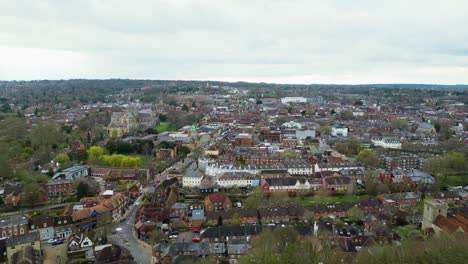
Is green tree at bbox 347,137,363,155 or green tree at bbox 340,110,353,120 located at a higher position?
green tree at bbox 340,110,353,120

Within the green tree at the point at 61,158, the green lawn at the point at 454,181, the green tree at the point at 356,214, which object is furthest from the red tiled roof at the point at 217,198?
the green lawn at the point at 454,181

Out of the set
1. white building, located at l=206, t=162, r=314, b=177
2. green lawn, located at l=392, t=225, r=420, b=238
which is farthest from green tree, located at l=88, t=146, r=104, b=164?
green lawn, located at l=392, t=225, r=420, b=238

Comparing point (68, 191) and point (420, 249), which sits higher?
point (420, 249)

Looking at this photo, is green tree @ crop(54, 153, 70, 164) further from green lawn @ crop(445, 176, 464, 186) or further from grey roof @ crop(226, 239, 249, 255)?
green lawn @ crop(445, 176, 464, 186)

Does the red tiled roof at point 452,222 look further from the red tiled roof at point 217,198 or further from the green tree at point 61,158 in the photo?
the green tree at point 61,158

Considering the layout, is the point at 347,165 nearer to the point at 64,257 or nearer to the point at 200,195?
the point at 200,195

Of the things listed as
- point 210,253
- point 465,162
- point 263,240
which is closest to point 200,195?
point 210,253

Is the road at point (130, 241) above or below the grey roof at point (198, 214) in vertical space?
below

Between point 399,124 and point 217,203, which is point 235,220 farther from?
point 399,124

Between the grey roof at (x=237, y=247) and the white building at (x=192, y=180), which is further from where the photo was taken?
the white building at (x=192, y=180)
